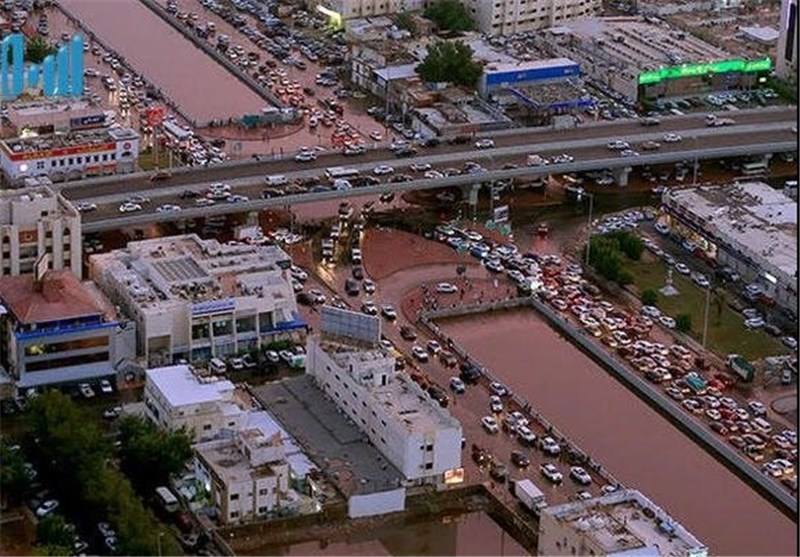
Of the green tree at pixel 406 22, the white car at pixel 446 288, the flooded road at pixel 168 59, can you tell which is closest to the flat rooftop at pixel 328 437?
the white car at pixel 446 288

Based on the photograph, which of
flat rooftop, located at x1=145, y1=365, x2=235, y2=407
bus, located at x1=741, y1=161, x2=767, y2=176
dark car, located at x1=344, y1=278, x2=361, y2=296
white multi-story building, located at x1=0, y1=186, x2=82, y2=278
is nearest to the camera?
flat rooftop, located at x1=145, y1=365, x2=235, y2=407

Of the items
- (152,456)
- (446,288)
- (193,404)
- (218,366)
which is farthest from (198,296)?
(446,288)

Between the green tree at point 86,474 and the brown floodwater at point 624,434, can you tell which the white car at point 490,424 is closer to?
the brown floodwater at point 624,434

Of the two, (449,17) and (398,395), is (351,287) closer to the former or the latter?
(398,395)

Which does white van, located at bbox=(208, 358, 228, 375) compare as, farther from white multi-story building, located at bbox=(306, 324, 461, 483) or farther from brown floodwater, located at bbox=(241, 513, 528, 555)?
brown floodwater, located at bbox=(241, 513, 528, 555)

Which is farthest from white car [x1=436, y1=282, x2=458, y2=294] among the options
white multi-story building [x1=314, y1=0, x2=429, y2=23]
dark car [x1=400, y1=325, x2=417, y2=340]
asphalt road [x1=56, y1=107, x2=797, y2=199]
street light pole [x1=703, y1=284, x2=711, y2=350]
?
white multi-story building [x1=314, y1=0, x2=429, y2=23]
